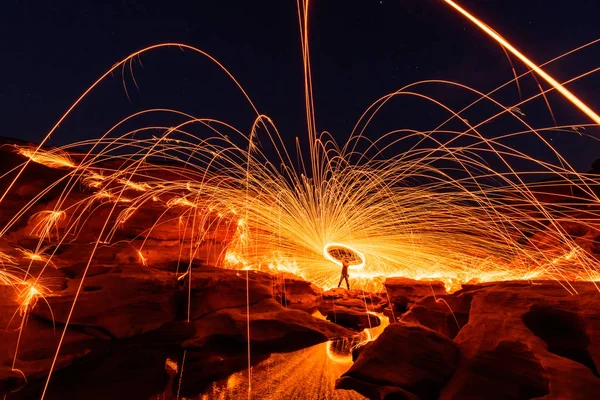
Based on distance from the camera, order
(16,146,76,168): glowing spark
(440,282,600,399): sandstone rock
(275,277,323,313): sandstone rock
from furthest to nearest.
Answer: (16,146,76,168): glowing spark < (275,277,323,313): sandstone rock < (440,282,600,399): sandstone rock

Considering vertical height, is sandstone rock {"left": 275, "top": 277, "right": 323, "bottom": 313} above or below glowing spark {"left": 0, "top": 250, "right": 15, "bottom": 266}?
below

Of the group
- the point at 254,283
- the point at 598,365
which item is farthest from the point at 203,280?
the point at 598,365

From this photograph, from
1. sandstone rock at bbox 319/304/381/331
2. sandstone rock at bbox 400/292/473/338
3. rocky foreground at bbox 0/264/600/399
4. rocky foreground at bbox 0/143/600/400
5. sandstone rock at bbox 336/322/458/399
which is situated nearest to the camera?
rocky foreground at bbox 0/264/600/399

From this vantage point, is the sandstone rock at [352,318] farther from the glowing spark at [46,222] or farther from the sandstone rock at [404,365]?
the glowing spark at [46,222]

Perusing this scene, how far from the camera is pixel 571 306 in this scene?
5773mm

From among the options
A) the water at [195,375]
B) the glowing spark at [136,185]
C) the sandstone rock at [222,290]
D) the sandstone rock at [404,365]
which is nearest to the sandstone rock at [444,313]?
the water at [195,375]

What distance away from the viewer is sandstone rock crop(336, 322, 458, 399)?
5.63 m

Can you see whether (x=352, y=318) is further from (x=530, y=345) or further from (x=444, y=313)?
(x=530, y=345)

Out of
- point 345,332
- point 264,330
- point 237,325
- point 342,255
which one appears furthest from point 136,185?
point 345,332

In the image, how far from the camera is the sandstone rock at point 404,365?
222 inches

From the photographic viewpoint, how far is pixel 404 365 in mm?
5898

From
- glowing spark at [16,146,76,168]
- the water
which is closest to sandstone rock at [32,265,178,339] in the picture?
the water

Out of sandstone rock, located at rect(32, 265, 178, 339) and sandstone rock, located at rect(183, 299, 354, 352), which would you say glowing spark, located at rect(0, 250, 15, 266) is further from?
sandstone rock, located at rect(183, 299, 354, 352)

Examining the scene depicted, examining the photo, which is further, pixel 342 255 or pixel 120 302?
pixel 342 255
